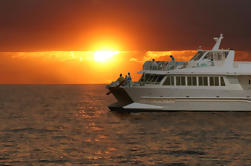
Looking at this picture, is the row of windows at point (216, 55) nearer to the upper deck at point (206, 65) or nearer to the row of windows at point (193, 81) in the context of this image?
the upper deck at point (206, 65)

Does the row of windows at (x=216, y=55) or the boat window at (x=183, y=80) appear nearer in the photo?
the boat window at (x=183, y=80)

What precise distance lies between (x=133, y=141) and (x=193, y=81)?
14.2m

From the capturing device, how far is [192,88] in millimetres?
40156

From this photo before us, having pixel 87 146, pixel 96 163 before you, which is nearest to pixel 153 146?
pixel 87 146

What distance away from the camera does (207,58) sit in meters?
42.2

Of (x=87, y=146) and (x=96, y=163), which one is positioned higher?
(x=87, y=146)

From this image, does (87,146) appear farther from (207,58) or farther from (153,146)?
(207,58)

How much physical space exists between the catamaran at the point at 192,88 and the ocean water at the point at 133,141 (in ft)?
3.75

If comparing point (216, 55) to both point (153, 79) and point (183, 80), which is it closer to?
point (183, 80)

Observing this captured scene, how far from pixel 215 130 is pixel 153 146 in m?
8.54

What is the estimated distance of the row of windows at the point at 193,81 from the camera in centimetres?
4056

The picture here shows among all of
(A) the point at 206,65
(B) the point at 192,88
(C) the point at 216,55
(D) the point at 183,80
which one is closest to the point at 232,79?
(A) the point at 206,65

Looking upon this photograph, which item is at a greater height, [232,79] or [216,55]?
[216,55]

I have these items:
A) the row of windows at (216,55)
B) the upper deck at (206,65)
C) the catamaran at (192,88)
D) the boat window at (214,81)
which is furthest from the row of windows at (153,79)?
the row of windows at (216,55)
